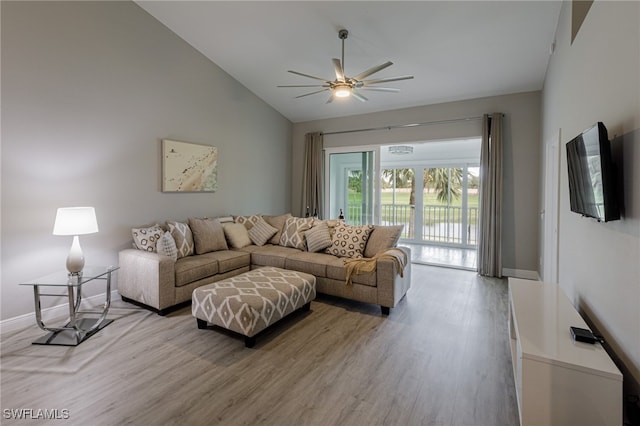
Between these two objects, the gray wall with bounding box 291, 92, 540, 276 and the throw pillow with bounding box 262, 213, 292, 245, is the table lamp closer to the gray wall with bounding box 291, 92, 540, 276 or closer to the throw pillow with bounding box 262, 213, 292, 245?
the throw pillow with bounding box 262, 213, 292, 245

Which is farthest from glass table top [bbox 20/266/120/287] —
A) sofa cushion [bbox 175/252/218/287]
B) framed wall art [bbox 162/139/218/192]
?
framed wall art [bbox 162/139/218/192]

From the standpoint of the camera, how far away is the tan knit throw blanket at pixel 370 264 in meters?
3.25

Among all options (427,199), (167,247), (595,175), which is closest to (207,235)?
(167,247)

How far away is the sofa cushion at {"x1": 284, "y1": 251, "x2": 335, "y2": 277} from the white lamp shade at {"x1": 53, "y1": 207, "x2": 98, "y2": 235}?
2.11 meters

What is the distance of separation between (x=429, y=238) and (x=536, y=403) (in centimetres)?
655

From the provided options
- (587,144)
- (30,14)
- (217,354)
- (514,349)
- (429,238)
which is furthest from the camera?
(429,238)

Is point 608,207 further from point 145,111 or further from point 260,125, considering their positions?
point 260,125

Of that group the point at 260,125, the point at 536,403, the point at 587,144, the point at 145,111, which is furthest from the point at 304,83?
the point at 536,403

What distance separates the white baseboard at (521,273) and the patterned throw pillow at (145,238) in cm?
497

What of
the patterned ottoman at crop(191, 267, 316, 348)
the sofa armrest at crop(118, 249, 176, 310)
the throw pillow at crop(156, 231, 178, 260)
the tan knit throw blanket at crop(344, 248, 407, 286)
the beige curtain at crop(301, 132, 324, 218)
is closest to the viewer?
the patterned ottoman at crop(191, 267, 316, 348)

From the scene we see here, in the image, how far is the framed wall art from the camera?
161 inches

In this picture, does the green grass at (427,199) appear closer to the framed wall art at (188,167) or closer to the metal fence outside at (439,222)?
the metal fence outside at (439,222)

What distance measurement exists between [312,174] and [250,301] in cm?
410

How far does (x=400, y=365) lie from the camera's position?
2277 millimetres
